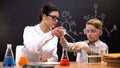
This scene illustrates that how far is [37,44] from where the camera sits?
8.82 feet

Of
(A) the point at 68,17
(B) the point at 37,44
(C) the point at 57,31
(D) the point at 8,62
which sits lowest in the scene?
(D) the point at 8,62

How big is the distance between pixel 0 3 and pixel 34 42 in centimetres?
130

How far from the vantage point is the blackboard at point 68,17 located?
12.2 feet

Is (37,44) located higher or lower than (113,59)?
higher

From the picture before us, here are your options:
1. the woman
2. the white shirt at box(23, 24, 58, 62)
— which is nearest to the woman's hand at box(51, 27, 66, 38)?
the white shirt at box(23, 24, 58, 62)

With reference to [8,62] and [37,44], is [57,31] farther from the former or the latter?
[8,62]

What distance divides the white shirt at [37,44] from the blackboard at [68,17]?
0.72 meters

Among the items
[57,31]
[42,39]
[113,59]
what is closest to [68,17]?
[42,39]

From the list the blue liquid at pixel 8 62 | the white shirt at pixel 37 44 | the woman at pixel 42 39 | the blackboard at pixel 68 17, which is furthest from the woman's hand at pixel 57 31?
the blackboard at pixel 68 17

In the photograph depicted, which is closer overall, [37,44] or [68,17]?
[37,44]

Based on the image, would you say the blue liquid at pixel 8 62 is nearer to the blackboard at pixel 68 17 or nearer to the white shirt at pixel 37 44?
the white shirt at pixel 37 44

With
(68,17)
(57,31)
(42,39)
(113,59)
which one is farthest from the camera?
(68,17)

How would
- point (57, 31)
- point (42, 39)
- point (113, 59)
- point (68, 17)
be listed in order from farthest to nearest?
1. point (68, 17)
2. point (42, 39)
3. point (57, 31)
4. point (113, 59)

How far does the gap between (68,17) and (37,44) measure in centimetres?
126
